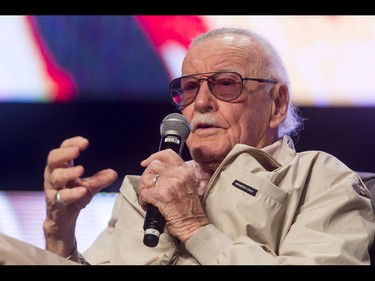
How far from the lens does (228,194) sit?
5.41 feet

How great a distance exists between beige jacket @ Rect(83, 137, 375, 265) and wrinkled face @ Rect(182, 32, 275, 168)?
0.15 m

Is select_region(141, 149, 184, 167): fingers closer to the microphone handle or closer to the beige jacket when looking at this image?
the microphone handle

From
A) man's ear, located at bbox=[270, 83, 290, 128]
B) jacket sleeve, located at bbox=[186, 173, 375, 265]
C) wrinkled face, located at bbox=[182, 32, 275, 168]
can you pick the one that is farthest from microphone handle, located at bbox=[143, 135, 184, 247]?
man's ear, located at bbox=[270, 83, 290, 128]

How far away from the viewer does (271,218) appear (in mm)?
1578

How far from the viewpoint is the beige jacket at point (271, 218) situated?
147 cm

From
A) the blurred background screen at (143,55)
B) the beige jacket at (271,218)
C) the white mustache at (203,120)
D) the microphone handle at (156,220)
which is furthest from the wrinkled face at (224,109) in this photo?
the blurred background screen at (143,55)

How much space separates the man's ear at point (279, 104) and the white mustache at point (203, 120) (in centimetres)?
23

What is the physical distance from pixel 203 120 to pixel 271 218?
0.41 meters

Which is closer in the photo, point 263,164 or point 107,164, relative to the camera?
point 263,164
